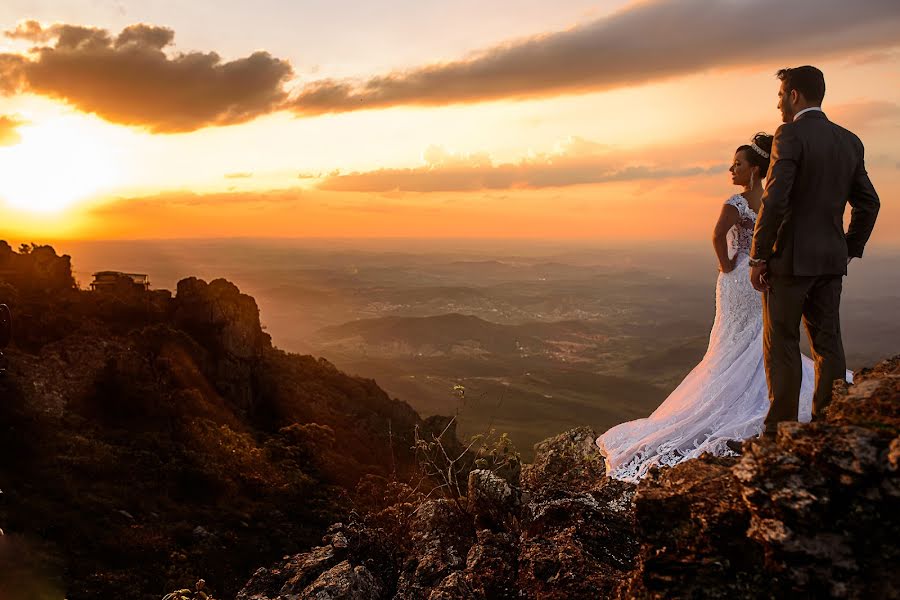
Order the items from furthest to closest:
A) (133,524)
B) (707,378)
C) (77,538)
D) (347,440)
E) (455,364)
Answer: (455,364) → (347,440) → (133,524) → (77,538) → (707,378)

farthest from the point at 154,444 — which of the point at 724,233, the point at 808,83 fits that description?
the point at 808,83

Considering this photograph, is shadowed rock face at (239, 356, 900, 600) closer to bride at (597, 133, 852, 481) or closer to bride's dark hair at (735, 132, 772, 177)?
bride at (597, 133, 852, 481)

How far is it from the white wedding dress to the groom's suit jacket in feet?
7.46

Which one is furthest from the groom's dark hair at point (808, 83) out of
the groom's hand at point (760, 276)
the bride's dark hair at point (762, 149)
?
the bride's dark hair at point (762, 149)

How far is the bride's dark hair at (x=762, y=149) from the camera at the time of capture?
6186 millimetres

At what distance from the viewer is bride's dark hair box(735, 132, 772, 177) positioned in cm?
619

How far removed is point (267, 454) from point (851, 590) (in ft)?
77.0

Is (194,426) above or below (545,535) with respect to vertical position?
below

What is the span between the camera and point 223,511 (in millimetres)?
15922

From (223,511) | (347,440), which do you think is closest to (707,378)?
(223,511)

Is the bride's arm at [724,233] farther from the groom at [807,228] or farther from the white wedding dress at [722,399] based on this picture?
the groom at [807,228]

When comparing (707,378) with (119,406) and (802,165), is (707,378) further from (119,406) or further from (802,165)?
(119,406)

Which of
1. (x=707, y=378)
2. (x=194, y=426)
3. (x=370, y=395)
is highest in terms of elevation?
(x=707, y=378)

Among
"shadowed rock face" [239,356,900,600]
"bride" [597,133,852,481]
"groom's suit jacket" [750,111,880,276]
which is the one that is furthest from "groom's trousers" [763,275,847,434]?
"bride" [597,133,852,481]
